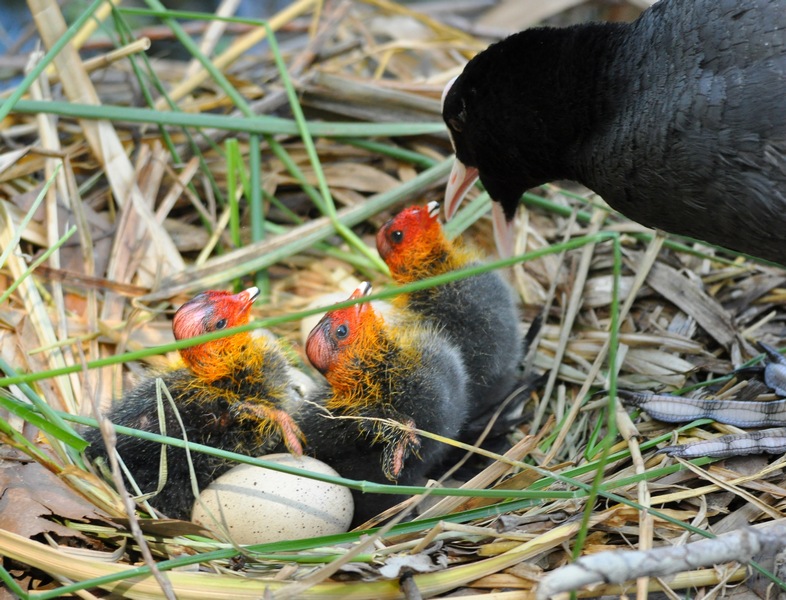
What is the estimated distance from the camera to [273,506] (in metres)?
2.23

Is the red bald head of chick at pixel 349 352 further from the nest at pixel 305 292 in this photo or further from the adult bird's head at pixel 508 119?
the adult bird's head at pixel 508 119

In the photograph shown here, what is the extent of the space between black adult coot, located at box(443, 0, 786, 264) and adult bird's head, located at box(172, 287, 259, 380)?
953mm

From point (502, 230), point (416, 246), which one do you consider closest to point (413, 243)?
point (416, 246)

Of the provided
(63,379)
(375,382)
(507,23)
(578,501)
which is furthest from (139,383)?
(507,23)

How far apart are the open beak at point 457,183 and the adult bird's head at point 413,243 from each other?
8.5 inches

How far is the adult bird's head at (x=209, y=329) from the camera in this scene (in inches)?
96.4

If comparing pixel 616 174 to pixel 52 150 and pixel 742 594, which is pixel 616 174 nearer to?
pixel 742 594

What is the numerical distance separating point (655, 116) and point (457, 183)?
0.84 m

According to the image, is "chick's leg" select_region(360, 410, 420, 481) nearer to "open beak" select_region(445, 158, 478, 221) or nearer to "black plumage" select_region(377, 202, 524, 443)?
"black plumage" select_region(377, 202, 524, 443)

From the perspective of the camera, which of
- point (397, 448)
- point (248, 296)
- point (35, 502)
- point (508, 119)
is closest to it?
point (35, 502)

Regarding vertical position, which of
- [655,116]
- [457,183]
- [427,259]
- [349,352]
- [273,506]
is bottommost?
[273,506]

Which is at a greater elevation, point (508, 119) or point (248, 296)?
point (508, 119)

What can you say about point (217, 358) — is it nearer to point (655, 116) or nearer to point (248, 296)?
point (248, 296)

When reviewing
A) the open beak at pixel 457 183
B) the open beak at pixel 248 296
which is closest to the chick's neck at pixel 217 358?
the open beak at pixel 248 296
